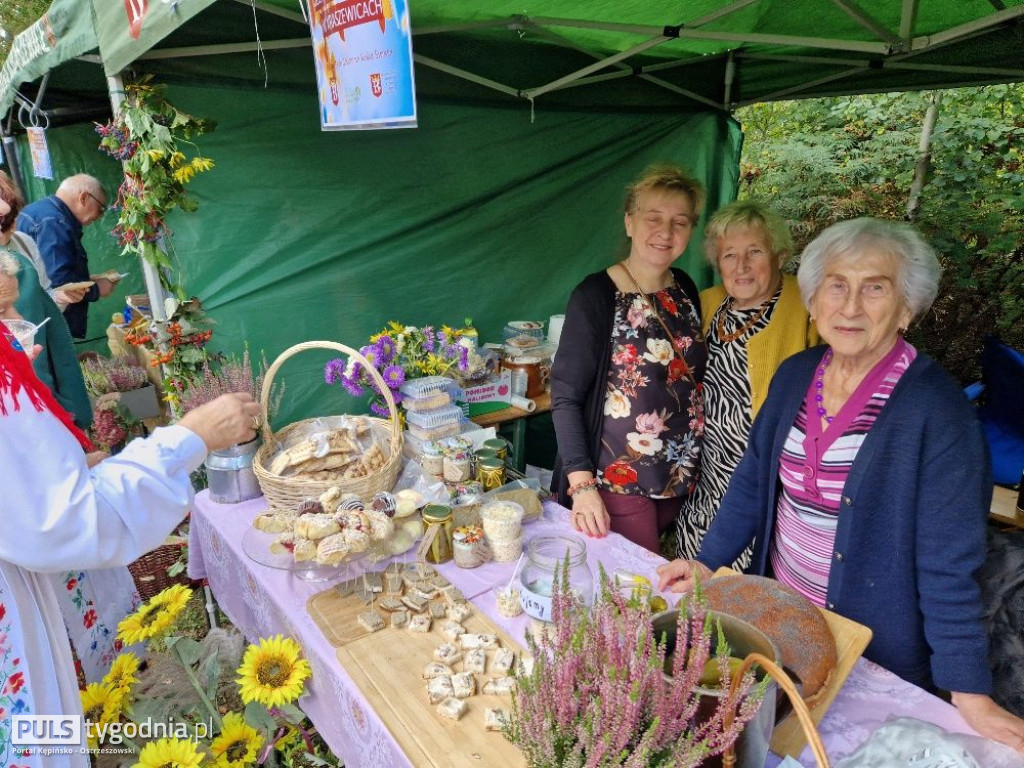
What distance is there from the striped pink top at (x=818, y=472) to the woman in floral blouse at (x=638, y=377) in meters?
0.58

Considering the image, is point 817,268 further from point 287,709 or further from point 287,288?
point 287,288

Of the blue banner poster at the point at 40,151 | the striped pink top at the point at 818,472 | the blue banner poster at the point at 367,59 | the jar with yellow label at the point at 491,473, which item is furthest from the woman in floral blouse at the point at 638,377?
the blue banner poster at the point at 40,151

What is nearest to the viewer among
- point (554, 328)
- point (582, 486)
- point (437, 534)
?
point (437, 534)

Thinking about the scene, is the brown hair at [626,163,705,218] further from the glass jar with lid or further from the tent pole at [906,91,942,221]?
the tent pole at [906,91,942,221]

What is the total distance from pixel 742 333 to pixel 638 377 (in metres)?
0.41

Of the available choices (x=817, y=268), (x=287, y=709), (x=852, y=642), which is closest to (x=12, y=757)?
(x=287, y=709)

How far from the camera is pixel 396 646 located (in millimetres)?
1425

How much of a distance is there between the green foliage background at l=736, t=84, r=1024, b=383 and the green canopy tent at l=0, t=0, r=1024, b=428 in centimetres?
295

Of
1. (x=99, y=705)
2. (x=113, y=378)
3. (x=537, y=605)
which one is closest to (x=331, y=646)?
(x=537, y=605)

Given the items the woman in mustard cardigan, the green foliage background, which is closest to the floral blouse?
the woman in mustard cardigan

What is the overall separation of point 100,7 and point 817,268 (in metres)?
2.83

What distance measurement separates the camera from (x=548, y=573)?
1462 mm

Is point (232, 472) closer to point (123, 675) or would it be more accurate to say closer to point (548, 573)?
point (123, 675)

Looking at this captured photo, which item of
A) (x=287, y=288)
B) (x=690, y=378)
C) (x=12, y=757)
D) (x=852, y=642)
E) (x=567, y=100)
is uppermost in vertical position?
(x=567, y=100)
